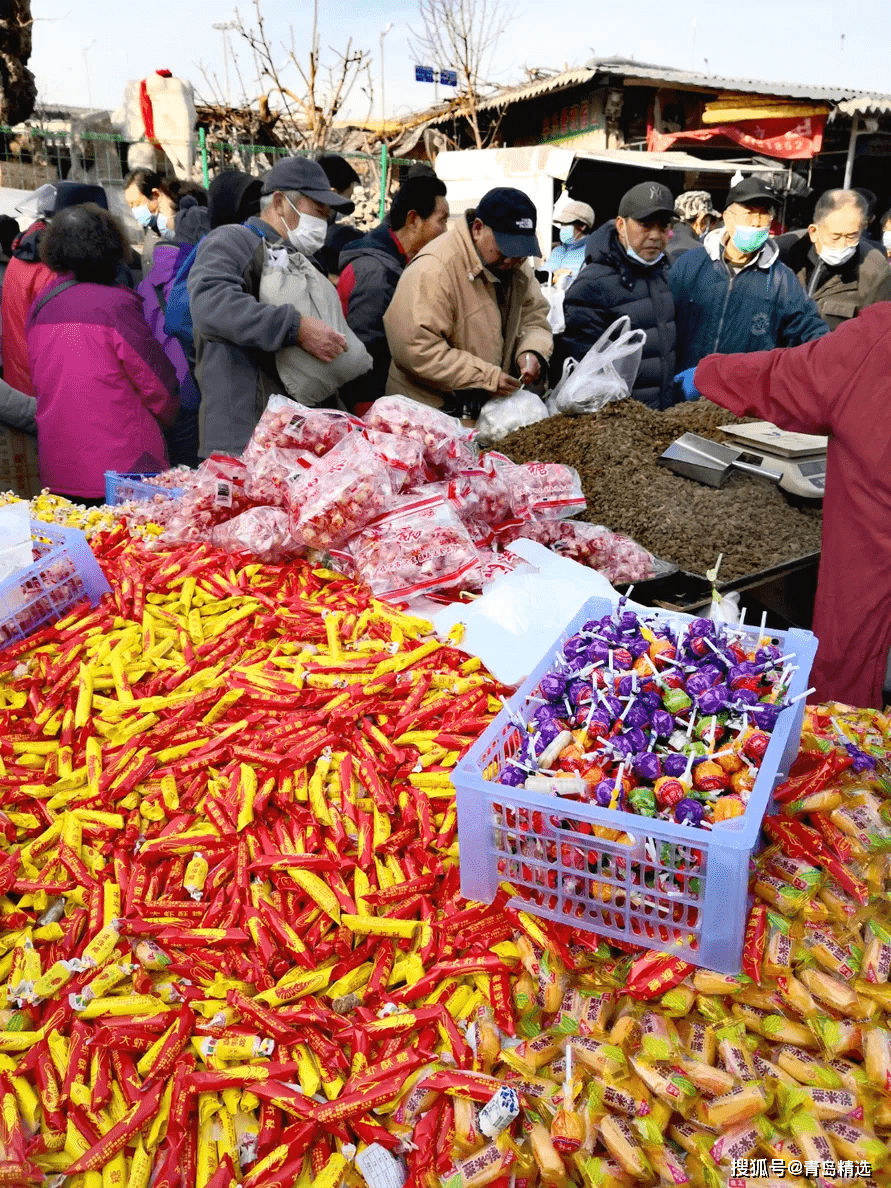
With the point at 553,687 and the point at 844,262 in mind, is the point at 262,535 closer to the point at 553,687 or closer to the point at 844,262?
the point at 553,687

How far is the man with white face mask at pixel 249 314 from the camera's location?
3.60 m

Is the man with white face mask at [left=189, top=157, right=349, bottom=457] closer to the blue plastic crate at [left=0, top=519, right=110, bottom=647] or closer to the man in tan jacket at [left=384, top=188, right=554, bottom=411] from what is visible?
the man in tan jacket at [left=384, top=188, right=554, bottom=411]

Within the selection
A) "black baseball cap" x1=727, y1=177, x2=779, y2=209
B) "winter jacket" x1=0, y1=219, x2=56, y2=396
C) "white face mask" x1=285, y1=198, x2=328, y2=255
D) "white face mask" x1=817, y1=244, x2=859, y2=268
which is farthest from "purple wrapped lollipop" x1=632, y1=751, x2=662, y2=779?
"white face mask" x1=817, y1=244, x2=859, y2=268

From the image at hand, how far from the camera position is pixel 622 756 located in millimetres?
1641

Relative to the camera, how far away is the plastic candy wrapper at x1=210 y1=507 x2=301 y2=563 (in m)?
2.94

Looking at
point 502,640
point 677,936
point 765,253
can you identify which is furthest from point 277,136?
point 677,936

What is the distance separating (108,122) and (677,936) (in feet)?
53.1

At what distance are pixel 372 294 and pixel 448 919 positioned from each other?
142 inches

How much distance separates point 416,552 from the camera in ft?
8.86

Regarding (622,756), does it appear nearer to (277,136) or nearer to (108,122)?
(108,122)

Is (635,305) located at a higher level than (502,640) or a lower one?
higher

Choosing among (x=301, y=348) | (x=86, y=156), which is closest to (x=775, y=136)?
(x=86, y=156)

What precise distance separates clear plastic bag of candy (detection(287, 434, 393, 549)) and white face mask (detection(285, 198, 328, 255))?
66.2 inches

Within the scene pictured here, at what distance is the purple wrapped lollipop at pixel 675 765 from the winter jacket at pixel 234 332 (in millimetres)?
2521
